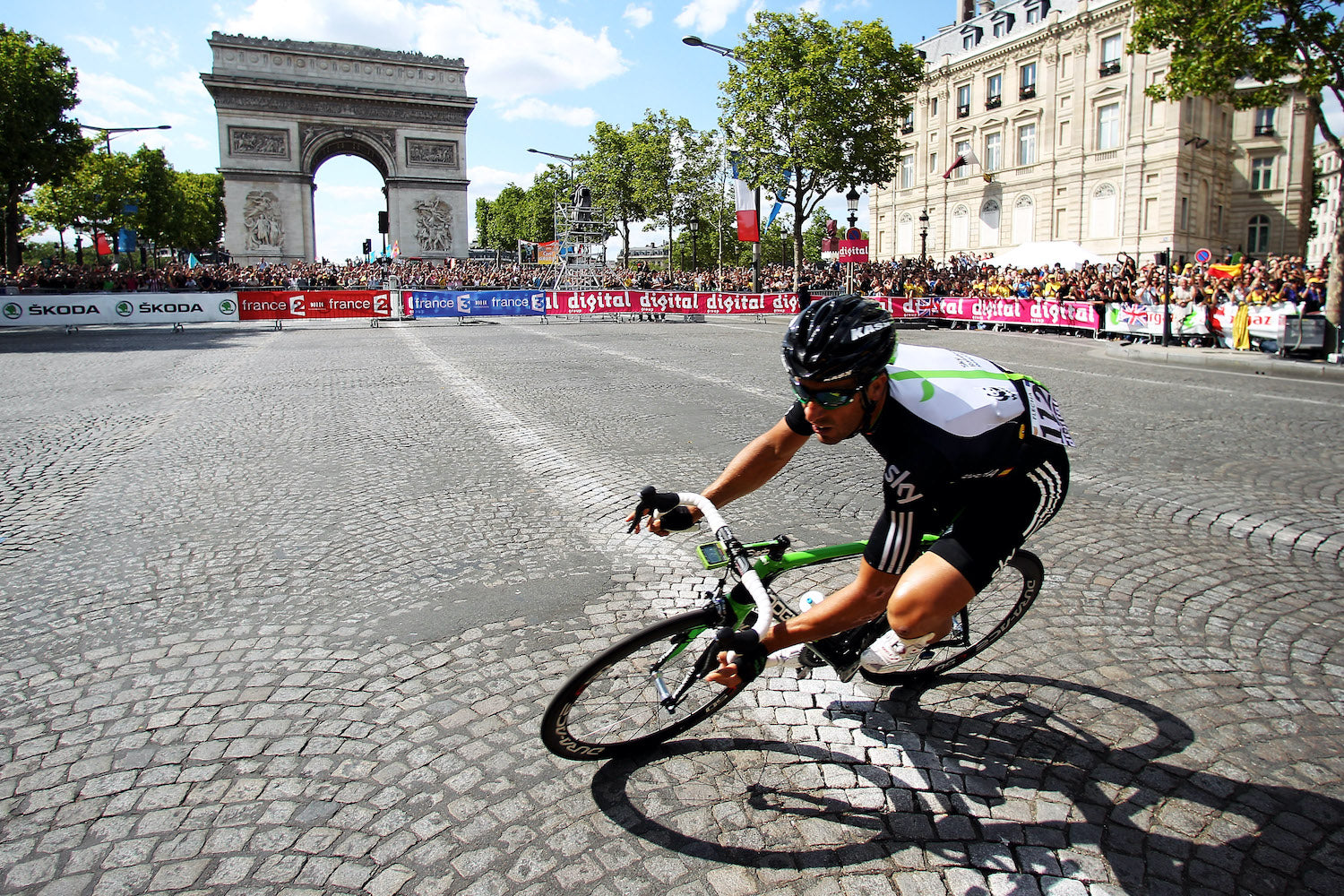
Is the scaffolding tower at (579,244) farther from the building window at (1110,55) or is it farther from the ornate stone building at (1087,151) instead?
the building window at (1110,55)

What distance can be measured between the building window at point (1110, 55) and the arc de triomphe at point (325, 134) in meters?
38.8

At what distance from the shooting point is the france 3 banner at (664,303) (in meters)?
33.4

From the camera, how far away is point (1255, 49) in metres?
15.4

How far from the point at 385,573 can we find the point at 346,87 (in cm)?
5763

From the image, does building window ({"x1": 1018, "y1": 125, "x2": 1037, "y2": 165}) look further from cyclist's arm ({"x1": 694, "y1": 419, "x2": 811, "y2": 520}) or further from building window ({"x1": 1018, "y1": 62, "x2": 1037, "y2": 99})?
cyclist's arm ({"x1": 694, "y1": 419, "x2": 811, "y2": 520})

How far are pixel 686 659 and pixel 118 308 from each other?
31879mm

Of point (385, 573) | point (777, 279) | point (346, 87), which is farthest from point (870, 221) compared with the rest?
point (385, 573)

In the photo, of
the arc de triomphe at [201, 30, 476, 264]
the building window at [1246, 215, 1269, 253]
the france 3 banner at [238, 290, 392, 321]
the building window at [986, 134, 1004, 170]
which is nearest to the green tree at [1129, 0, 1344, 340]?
the france 3 banner at [238, 290, 392, 321]

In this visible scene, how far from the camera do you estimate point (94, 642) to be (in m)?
3.74

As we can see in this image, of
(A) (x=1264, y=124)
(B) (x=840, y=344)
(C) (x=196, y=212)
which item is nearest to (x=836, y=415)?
(B) (x=840, y=344)

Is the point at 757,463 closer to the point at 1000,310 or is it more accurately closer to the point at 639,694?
the point at 639,694

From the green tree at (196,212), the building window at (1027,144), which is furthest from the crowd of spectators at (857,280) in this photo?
the green tree at (196,212)

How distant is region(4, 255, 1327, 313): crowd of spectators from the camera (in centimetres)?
2005

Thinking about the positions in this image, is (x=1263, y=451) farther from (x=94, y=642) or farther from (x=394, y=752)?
(x=94, y=642)
